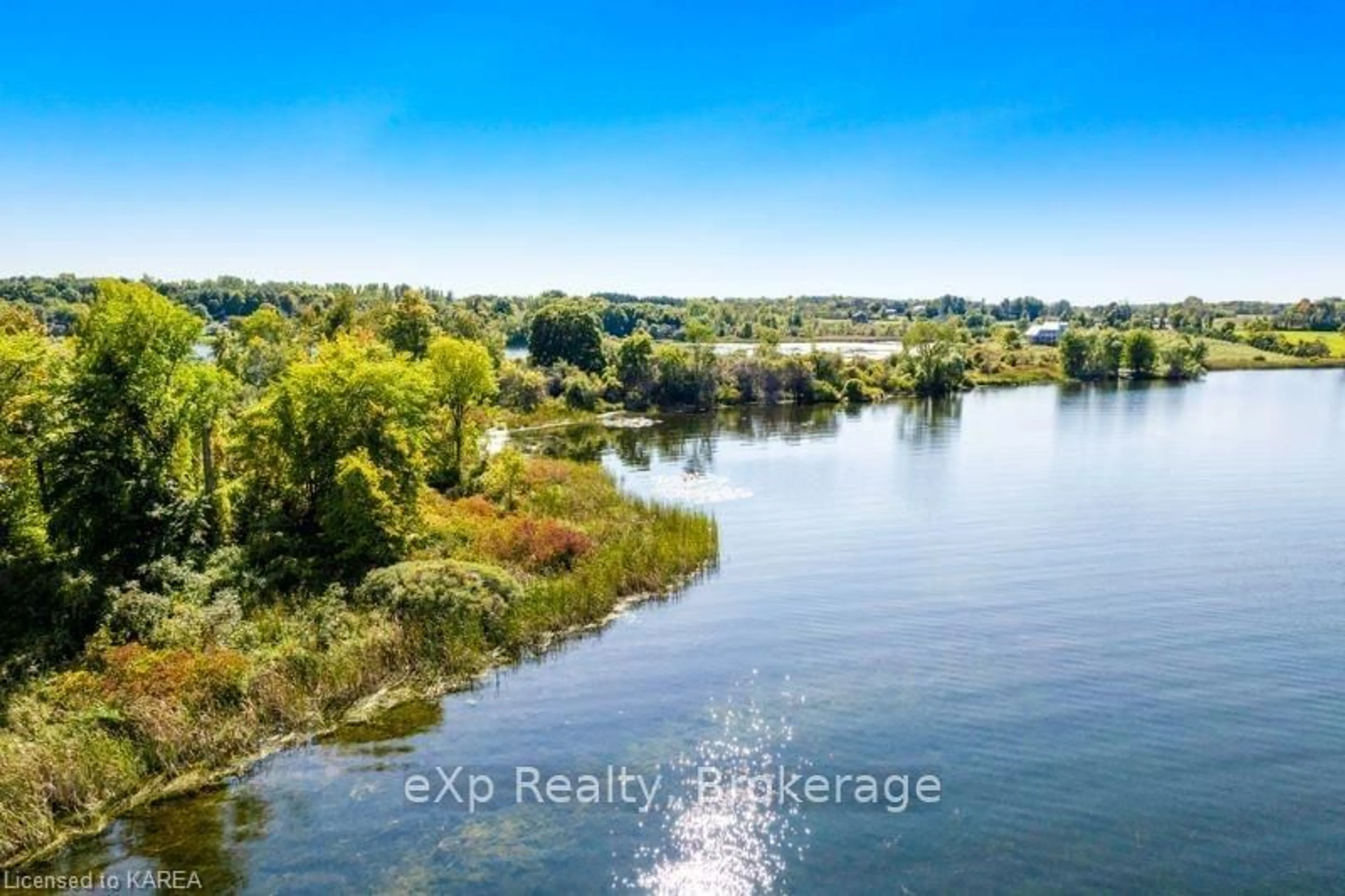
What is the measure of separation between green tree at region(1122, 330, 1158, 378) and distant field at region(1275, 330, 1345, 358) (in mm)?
51543

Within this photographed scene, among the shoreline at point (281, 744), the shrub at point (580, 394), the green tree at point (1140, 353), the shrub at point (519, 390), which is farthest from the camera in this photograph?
the green tree at point (1140, 353)

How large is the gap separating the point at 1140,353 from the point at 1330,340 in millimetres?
79890

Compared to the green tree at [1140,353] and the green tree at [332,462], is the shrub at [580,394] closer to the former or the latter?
the green tree at [332,462]

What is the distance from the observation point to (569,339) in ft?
370

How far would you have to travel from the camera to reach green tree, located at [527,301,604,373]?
113 meters

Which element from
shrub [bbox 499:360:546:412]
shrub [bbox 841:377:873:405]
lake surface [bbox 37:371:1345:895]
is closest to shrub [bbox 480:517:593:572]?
lake surface [bbox 37:371:1345:895]

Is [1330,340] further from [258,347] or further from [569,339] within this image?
[258,347]

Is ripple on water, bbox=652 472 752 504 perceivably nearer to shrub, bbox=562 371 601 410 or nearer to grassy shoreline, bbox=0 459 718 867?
grassy shoreline, bbox=0 459 718 867

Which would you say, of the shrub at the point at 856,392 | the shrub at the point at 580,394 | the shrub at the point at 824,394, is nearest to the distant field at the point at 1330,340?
the shrub at the point at 856,392

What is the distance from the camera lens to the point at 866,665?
28.0m

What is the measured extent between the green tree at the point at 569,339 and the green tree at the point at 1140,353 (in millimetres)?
88076

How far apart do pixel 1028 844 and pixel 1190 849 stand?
3.32m

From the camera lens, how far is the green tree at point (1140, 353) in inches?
5522

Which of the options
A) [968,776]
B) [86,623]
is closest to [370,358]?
[86,623]
